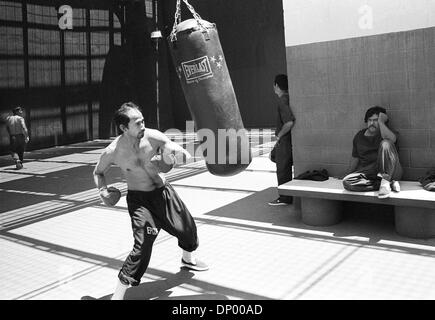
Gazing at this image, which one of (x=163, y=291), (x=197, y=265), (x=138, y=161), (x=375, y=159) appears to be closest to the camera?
(x=138, y=161)

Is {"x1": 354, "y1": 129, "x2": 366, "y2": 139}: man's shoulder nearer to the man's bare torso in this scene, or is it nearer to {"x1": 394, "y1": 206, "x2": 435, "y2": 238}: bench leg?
{"x1": 394, "y1": 206, "x2": 435, "y2": 238}: bench leg

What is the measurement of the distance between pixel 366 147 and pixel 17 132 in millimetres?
8901

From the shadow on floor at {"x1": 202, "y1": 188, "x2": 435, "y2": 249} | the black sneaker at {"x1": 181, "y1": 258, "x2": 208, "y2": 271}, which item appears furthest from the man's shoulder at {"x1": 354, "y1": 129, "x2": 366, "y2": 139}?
the black sneaker at {"x1": 181, "y1": 258, "x2": 208, "y2": 271}

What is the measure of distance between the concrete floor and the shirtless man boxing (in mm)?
595

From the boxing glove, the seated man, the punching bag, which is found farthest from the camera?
the seated man

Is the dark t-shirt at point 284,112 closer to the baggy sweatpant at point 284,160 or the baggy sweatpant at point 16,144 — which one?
the baggy sweatpant at point 284,160

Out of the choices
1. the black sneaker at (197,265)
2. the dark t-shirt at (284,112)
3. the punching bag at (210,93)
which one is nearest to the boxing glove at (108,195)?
the black sneaker at (197,265)

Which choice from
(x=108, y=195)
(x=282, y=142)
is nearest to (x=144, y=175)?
(x=108, y=195)

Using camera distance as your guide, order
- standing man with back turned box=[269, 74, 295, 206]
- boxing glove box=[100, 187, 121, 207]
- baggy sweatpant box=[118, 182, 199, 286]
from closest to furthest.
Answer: baggy sweatpant box=[118, 182, 199, 286]
boxing glove box=[100, 187, 121, 207]
standing man with back turned box=[269, 74, 295, 206]

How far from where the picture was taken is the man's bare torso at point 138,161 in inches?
152

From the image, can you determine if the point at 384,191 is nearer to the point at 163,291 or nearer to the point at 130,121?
the point at 163,291

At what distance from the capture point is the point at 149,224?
3750 millimetres

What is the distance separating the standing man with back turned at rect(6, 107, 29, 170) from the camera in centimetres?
1142

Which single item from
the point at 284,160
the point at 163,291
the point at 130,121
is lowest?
the point at 163,291
